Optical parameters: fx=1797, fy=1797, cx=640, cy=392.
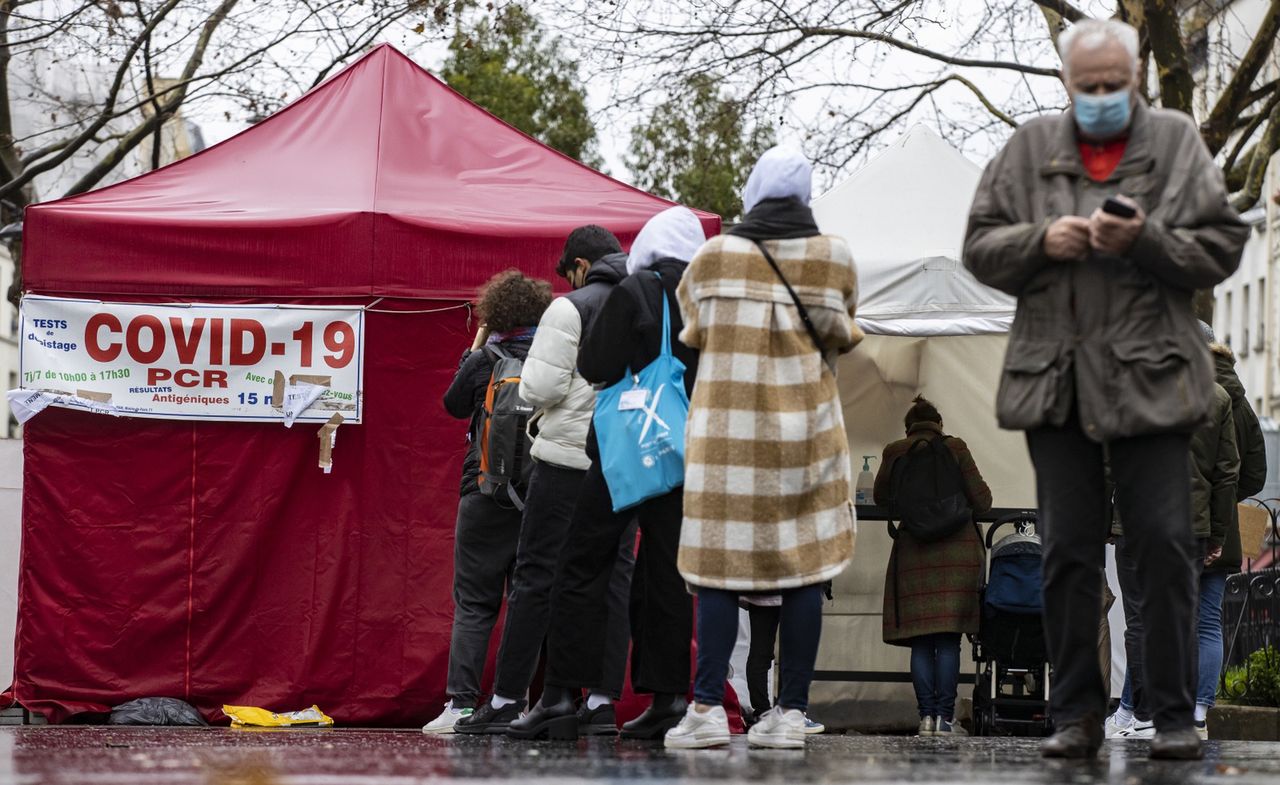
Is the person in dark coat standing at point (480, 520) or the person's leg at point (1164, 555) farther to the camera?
the person in dark coat standing at point (480, 520)

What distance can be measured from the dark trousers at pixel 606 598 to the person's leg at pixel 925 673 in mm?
3249

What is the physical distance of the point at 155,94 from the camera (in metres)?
15.8

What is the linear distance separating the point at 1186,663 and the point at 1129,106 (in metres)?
1.43

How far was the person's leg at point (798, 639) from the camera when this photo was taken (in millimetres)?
5441

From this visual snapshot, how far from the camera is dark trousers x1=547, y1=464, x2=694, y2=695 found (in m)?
5.85

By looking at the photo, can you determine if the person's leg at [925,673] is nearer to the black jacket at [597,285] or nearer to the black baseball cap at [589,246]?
the black baseball cap at [589,246]

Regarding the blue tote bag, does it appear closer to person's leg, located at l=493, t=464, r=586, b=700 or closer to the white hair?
person's leg, located at l=493, t=464, r=586, b=700

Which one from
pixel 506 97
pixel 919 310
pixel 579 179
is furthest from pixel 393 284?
pixel 506 97

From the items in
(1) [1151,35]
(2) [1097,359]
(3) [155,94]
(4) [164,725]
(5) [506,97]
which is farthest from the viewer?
(5) [506,97]

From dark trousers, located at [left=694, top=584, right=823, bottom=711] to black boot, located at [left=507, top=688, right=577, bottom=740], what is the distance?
67 cm

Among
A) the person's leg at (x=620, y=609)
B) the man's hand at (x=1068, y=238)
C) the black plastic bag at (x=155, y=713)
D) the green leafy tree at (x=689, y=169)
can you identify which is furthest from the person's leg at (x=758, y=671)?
the green leafy tree at (x=689, y=169)

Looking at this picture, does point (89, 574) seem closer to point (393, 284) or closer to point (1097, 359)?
point (393, 284)

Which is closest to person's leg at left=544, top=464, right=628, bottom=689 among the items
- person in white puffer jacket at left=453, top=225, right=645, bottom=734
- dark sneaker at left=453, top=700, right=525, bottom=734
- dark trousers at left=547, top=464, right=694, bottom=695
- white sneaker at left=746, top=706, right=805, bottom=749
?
dark trousers at left=547, top=464, right=694, bottom=695

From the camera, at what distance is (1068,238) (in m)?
4.51
